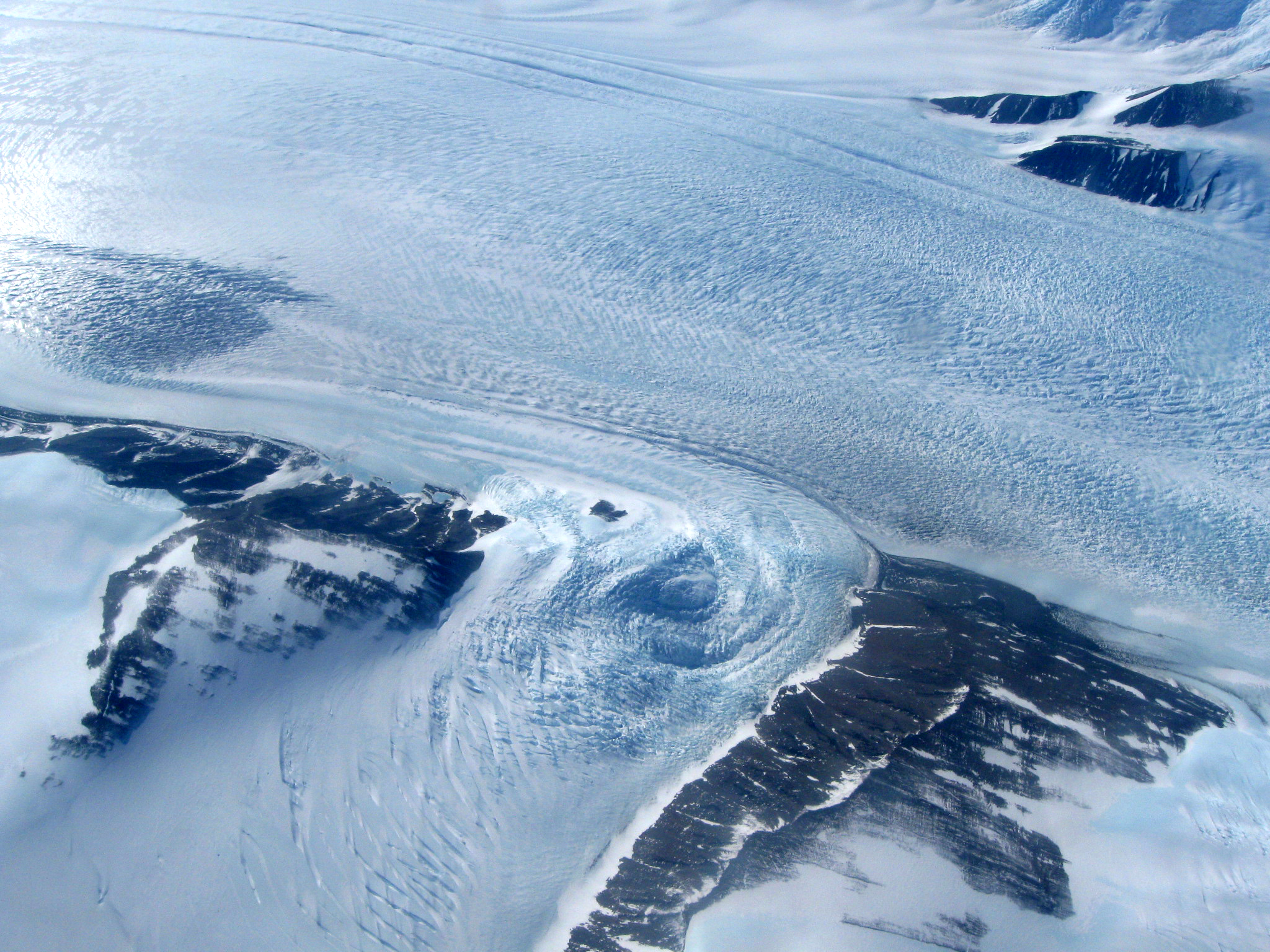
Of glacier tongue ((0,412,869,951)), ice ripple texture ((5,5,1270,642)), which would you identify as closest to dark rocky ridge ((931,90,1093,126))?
ice ripple texture ((5,5,1270,642))

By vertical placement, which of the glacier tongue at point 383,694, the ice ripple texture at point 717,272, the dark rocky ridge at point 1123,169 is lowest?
the glacier tongue at point 383,694

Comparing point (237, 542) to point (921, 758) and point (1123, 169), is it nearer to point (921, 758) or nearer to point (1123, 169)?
point (921, 758)

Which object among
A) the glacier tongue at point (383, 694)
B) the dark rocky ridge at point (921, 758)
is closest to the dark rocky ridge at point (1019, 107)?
the glacier tongue at point (383, 694)

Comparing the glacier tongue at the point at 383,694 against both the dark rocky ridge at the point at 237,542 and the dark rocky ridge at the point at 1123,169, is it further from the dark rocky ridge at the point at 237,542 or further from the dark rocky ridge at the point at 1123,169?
the dark rocky ridge at the point at 1123,169

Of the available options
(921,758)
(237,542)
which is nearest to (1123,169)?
(921,758)

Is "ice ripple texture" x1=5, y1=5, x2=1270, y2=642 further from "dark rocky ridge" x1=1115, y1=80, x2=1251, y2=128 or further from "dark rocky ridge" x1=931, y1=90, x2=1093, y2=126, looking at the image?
"dark rocky ridge" x1=1115, y1=80, x2=1251, y2=128

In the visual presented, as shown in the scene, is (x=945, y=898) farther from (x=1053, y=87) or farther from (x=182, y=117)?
(x=182, y=117)
